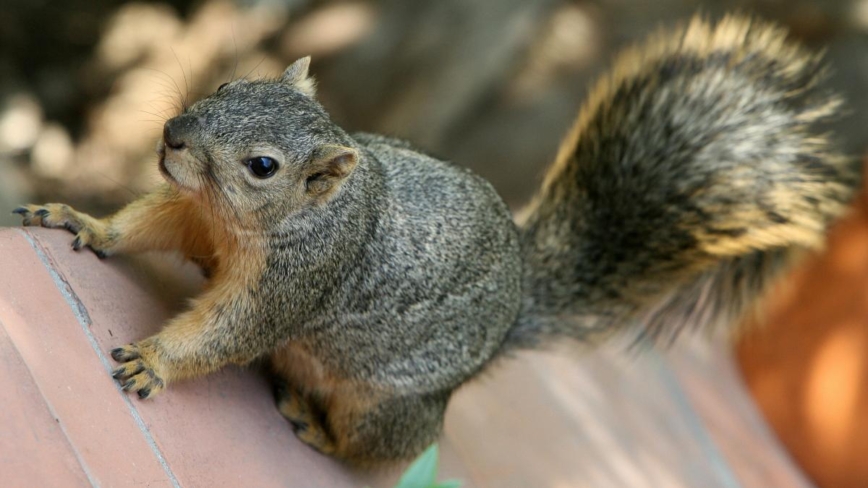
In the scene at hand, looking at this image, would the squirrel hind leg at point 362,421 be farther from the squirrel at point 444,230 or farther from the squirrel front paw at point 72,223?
the squirrel front paw at point 72,223

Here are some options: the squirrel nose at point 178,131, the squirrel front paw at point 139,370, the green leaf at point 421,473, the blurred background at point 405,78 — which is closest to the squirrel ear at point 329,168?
the squirrel nose at point 178,131

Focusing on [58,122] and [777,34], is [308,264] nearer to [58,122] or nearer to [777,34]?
[777,34]

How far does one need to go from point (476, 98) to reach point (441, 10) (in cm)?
52

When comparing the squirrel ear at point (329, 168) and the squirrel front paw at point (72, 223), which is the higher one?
the squirrel ear at point (329, 168)

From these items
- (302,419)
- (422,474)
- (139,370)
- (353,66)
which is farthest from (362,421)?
(353,66)

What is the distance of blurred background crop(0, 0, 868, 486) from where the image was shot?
356 cm

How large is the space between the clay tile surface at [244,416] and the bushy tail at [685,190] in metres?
0.41

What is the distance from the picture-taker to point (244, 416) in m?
2.21

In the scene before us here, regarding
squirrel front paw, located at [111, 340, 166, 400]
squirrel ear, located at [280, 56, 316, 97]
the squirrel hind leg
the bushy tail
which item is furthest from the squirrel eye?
the bushy tail

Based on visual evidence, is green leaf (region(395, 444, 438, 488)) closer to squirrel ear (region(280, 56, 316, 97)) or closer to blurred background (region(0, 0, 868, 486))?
squirrel ear (region(280, 56, 316, 97))

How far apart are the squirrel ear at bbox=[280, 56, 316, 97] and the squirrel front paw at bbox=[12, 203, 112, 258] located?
0.55 metres

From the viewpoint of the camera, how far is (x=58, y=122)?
11.8 feet

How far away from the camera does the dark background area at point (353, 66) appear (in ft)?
11.6

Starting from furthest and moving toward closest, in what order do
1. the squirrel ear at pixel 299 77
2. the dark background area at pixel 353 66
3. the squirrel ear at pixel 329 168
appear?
the dark background area at pixel 353 66 < the squirrel ear at pixel 299 77 < the squirrel ear at pixel 329 168
